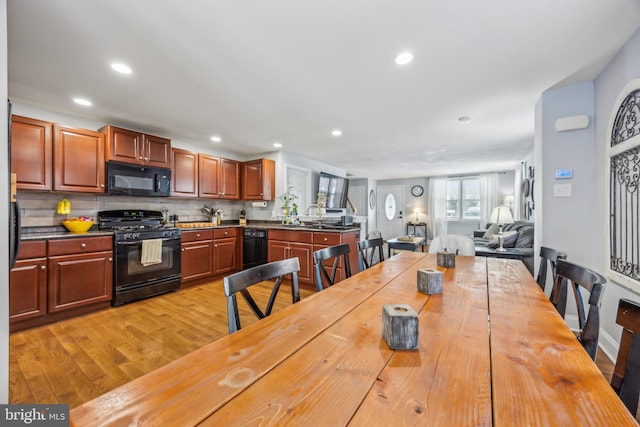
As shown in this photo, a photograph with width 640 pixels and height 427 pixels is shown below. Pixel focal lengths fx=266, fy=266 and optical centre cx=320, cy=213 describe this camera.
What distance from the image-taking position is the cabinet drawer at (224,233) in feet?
14.0

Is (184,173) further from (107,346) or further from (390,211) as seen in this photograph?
(390,211)

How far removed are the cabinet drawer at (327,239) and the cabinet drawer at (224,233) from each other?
1.59 m

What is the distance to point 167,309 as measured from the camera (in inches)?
120

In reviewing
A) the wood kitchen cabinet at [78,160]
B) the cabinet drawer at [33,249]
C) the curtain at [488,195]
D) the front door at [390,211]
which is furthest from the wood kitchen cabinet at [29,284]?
the curtain at [488,195]

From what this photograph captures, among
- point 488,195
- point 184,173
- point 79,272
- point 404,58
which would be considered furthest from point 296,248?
point 488,195

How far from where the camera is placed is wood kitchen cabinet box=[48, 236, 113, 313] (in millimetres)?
2688

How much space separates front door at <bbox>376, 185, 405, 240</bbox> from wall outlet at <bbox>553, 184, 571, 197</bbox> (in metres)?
6.52

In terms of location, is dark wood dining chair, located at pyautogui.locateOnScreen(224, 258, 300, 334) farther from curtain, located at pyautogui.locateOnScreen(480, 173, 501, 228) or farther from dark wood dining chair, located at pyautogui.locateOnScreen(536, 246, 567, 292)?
curtain, located at pyautogui.locateOnScreen(480, 173, 501, 228)

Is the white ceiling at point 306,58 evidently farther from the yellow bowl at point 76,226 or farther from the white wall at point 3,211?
the yellow bowl at point 76,226

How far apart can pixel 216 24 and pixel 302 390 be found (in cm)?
201

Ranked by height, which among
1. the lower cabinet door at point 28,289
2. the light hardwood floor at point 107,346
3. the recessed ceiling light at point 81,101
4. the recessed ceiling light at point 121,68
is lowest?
the light hardwood floor at point 107,346

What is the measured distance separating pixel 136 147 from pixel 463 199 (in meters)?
8.27

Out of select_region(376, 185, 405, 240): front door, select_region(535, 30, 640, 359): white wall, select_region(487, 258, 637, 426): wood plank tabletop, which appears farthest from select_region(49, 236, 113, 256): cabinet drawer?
select_region(376, 185, 405, 240): front door

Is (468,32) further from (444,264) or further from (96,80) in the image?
(96,80)
